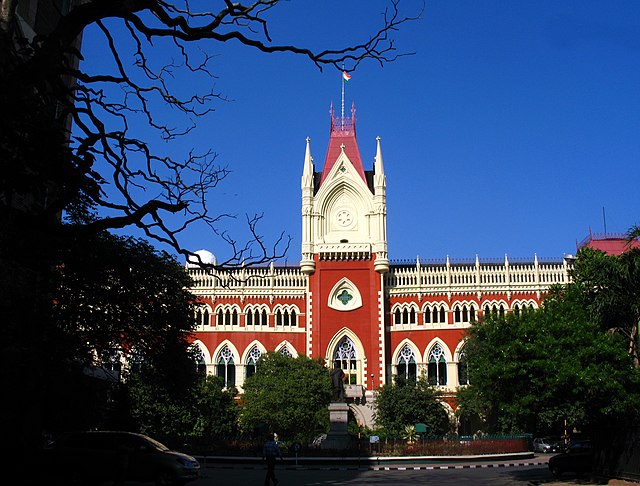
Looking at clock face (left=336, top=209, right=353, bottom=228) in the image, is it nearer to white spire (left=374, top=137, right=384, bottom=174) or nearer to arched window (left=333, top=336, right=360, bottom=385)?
white spire (left=374, top=137, right=384, bottom=174)

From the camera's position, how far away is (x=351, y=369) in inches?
2307

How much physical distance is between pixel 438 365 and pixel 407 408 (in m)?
9.60

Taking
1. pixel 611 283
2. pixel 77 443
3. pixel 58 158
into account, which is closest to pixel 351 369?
pixel 611 283

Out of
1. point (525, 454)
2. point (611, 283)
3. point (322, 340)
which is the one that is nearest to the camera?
point (611, 283)

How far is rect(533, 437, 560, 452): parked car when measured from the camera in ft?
162

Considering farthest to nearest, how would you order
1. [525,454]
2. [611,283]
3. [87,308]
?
[525,454] → [611,283] → [87,308]

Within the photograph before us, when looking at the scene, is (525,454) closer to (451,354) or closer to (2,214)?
(451,354)

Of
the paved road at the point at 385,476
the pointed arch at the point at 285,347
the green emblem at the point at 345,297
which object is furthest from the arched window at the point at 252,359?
the paved road at the point at 385,476

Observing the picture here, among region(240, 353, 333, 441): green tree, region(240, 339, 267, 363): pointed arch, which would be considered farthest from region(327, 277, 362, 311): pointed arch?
region(240, 353, 333, 441): green tree

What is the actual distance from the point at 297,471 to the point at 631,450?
479 inches

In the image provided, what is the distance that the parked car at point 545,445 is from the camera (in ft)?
162

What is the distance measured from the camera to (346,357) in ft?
193

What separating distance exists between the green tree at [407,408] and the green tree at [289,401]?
164 inches

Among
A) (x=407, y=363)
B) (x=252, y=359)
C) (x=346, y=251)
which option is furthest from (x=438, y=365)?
(x=252, y=359)
